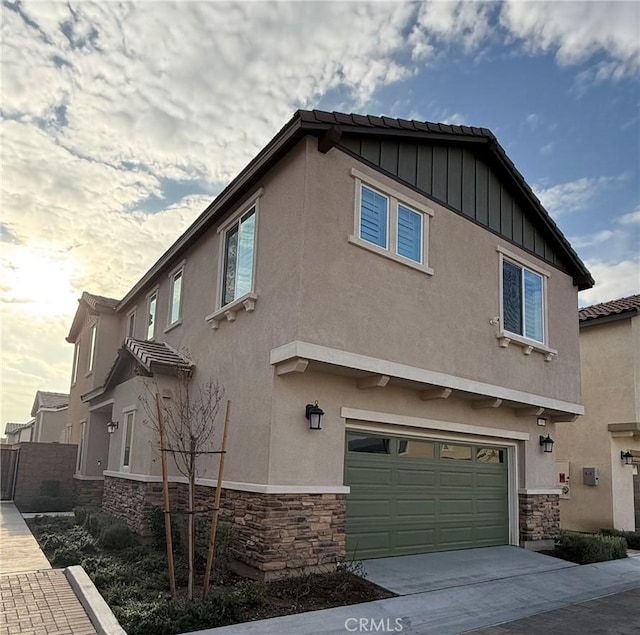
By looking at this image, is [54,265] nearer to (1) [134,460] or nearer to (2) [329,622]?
(1) [134,460]

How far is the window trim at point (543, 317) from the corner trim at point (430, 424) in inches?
69.6

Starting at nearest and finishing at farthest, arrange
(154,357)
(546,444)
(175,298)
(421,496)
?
(421,496), (154,357), (546,444), (175,298)

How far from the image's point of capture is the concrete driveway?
6.96 meters

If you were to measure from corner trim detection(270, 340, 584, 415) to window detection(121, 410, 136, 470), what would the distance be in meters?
6.01

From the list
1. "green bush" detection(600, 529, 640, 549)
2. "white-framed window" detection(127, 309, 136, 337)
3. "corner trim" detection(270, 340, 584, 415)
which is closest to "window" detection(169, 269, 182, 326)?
"white-framed window" detection(127, 309, 136, 337)

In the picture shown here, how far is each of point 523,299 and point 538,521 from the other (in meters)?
4.82

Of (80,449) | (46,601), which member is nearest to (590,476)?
(46,601)

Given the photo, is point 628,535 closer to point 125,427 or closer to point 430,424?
point 430,424

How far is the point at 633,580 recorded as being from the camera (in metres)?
10.5

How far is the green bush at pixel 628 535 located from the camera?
1457 centimetres

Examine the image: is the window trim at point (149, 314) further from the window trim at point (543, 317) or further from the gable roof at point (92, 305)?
the window trim at point (543, 317)

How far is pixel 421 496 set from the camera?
10.8 m

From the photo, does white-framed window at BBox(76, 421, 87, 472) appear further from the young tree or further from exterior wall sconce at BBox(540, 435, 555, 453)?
exterior wall sconce at BBox(540, 435, 555, 453)

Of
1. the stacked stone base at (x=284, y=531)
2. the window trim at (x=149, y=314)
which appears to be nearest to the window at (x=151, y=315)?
the window trim at (x=149, y=314)
